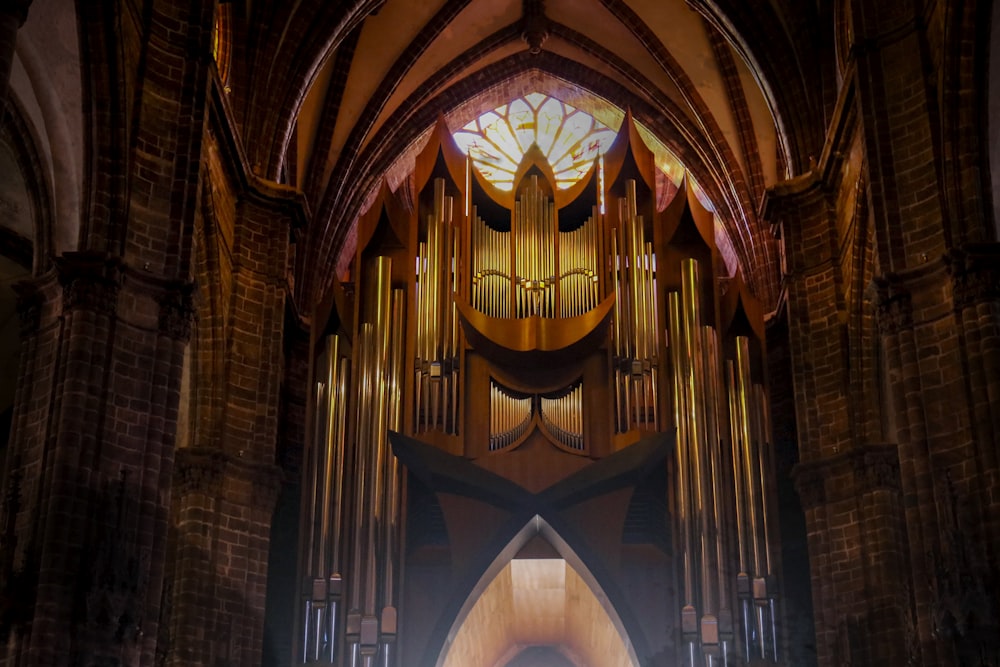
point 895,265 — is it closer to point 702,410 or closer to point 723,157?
point 702,410

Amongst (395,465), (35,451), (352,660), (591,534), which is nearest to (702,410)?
(591,534)

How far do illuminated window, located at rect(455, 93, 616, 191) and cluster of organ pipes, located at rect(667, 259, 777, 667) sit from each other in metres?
7.28

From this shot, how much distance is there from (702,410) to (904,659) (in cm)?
411

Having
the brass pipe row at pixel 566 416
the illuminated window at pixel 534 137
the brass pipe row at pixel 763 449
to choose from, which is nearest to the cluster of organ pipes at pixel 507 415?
the brass pipe row at pixel 566 416

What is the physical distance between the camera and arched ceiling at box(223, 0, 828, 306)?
73.4 feet

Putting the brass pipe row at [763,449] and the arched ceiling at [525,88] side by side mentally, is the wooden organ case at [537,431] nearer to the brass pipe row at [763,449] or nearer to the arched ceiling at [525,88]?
the brass pipe row at [763,449]

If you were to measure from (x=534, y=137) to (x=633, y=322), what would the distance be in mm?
7848

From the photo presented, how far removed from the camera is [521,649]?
71.4 ft

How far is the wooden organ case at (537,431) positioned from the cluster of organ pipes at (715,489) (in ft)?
0.09

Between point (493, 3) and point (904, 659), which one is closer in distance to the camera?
point (904, 659)

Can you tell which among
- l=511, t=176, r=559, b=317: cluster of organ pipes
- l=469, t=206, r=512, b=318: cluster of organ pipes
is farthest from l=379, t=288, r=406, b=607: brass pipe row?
l=511, t=176, r=559, b=317: cluster of organ pipes

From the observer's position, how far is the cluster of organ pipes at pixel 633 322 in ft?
60.0

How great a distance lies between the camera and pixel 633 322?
1884cm

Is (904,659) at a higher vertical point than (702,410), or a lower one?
lower
